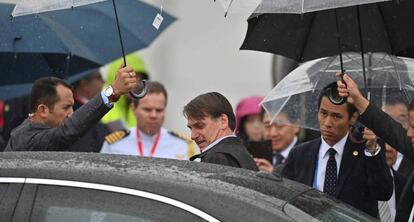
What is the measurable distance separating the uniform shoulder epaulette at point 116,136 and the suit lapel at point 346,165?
2.24 metres

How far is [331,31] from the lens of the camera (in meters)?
6.63

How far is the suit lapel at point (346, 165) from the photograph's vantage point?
6292mm

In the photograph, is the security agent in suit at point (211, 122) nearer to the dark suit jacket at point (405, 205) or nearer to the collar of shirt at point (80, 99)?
the dark suit jacket at point (405, 205)

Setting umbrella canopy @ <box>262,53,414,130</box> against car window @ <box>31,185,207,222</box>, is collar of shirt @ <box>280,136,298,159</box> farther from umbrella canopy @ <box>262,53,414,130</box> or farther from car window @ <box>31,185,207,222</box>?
car window @ <box>31,185,207,222</box>

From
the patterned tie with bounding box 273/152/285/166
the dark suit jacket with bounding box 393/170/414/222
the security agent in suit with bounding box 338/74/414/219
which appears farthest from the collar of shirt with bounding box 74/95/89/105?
the security agent in suit with bounding box 338/74/414/219

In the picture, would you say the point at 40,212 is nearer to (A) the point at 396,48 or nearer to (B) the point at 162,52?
(A) the point at 396,48

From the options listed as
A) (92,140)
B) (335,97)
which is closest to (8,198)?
(335,97)

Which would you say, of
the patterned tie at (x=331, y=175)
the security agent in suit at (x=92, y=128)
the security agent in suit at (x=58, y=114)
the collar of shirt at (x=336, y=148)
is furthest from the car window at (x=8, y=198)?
the security agent in suit at (x=92, y=128)

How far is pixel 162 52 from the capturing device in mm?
12805

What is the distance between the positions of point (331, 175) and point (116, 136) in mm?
2263

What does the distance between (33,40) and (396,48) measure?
2233 millimetres

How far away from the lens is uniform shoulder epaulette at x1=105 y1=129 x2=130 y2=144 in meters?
8.09

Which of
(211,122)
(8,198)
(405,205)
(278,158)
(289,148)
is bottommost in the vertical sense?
(8,198)

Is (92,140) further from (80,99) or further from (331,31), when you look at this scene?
(331,31)
